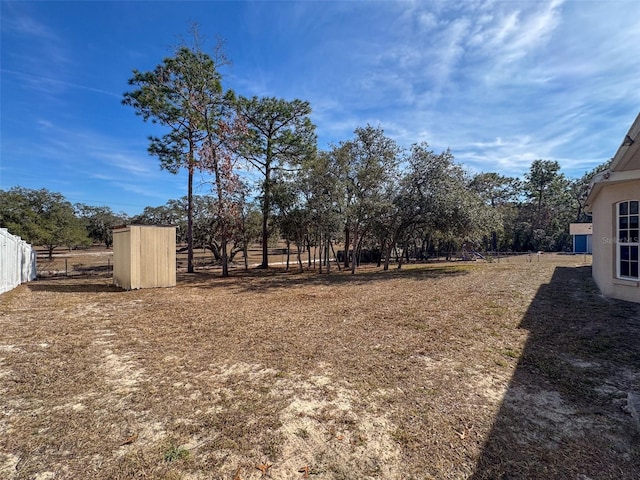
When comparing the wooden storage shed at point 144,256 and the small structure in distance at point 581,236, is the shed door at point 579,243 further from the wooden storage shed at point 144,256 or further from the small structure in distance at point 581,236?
the wooden storage shed at point 144,256

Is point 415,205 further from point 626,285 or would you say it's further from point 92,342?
point 92,342

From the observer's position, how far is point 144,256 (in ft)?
34.8

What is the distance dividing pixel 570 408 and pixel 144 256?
11293mm

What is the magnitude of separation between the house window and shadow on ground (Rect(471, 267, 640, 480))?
2.09 meters

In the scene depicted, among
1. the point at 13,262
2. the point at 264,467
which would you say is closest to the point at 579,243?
Answer: the point at 264,467

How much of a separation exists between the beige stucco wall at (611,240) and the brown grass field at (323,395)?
2.39 ft

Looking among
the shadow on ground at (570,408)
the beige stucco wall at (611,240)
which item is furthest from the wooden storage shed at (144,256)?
the beige stucco wall at (611,240)

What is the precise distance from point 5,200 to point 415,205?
27936 mm

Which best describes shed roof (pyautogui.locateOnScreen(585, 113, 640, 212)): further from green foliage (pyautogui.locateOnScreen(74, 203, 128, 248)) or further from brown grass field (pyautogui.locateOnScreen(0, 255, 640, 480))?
green foliage (pyautogui.locateOnScreen(74, 203, 128, 248))

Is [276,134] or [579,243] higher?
[276,134]

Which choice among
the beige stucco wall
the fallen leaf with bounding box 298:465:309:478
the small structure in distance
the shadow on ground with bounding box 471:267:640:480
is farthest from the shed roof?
the small structure in distance

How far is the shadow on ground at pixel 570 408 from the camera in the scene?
2.17 meters

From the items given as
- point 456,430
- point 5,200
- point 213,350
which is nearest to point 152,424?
point 213,350

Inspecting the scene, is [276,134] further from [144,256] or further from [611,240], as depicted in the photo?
[611,240]
